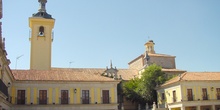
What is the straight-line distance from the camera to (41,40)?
44.2 meters

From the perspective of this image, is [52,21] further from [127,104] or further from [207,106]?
[207,106]

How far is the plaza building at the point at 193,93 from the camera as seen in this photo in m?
34.9

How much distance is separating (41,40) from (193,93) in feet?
76.2

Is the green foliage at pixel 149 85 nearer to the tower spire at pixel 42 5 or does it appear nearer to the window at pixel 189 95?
the window at pixel 189 95

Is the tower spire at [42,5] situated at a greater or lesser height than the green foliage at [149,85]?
greater

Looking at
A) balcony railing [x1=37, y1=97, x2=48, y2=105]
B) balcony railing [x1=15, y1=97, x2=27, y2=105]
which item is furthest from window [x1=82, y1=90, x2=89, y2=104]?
balcony railing [x1=15, y1=97, x2=27, y2=105]

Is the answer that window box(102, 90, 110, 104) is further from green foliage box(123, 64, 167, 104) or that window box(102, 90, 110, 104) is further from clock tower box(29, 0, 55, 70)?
clock tower box(29, 0, 55, 70)

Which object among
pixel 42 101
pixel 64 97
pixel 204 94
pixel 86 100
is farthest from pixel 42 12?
pixel 204 94

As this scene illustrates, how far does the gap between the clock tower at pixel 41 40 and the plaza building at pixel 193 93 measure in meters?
18.2

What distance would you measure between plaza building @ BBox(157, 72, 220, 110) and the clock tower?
1816 centimetres

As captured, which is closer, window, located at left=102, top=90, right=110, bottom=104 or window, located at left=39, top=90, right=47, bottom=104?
window, located at left=39, top=90, right=47, bottom=104

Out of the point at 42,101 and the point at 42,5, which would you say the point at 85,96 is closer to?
the point at 42,101

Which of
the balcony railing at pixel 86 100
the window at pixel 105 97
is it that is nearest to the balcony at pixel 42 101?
the balcony railing at pixel 86 100

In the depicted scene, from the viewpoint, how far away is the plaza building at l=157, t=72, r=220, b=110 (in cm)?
3491
